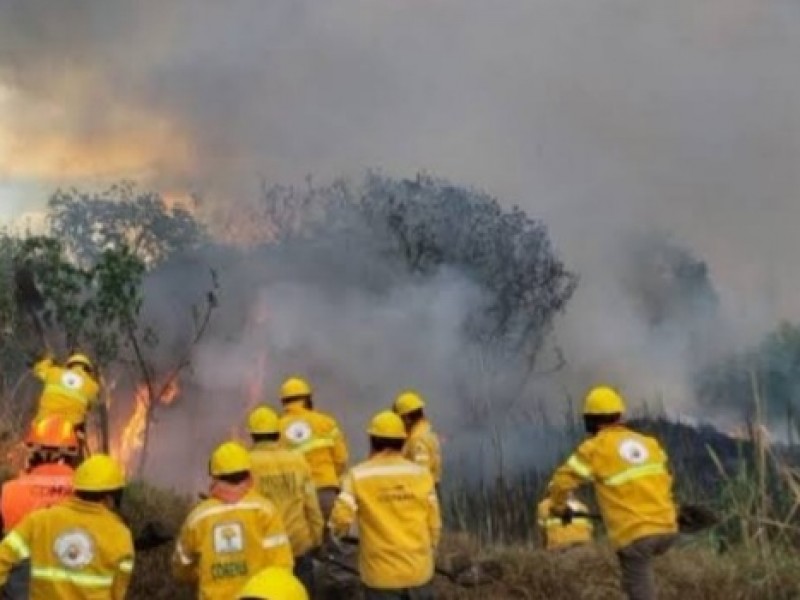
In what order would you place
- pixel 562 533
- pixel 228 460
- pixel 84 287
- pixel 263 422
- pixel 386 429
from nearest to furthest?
pixel 228 460 < pixel 386 429 < pixel 263 422 < pixel 562 533 < pixel 84 287

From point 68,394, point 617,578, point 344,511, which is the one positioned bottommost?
point 617,578

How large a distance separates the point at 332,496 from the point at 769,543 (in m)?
4.53

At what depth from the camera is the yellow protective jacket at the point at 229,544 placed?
7.71m

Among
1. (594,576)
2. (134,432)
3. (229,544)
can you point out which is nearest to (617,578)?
(594,576)

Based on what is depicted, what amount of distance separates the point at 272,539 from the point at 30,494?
2.29m

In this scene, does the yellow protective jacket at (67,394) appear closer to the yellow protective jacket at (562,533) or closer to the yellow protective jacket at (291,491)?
the yellow protective jacket at (291,491)

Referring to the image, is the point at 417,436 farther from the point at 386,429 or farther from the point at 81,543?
the point at 81,543

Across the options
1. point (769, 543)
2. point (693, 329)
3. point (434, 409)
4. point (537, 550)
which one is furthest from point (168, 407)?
point (693, 329)

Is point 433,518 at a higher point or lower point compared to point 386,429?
lower

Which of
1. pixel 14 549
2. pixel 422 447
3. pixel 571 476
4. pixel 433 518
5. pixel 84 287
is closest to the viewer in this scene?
pixel 14 549

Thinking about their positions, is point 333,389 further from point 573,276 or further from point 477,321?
point 573,276

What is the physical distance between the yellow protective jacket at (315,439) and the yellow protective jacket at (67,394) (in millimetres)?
2209

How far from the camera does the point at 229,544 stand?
771 centimetres

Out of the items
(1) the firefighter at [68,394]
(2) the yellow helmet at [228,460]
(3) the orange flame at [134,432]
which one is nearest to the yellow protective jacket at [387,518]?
(2) the yellow helmet at [228,460]
